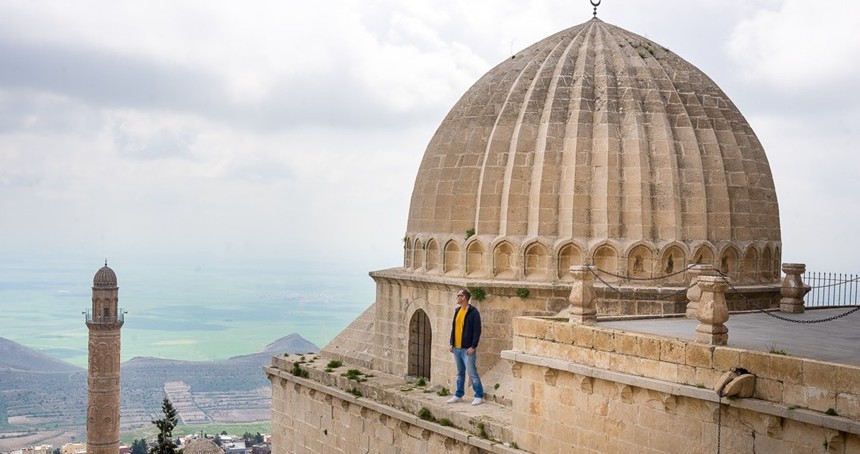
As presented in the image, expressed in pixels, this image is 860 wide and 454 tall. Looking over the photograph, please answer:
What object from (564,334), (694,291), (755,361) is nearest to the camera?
(755,361)

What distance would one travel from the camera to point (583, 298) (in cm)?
1110

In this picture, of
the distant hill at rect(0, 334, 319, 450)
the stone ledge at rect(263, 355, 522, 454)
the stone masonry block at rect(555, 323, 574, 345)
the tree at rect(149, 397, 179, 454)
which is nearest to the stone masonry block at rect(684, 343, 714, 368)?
the stone masonry block at rect(555, 323, 574, 345)

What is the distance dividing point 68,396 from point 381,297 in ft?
266

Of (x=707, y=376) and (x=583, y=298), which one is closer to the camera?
(x=707, y=376)

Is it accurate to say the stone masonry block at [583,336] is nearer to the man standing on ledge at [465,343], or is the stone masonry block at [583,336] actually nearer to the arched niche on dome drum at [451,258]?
the man standing on ledge at [465,343]

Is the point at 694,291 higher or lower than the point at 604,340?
higher

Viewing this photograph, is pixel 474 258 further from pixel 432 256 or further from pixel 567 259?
pixel 567 259

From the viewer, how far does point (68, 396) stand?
89188mm

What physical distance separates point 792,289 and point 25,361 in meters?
96.9

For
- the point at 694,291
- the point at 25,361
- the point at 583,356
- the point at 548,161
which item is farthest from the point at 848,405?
the point at 25,361

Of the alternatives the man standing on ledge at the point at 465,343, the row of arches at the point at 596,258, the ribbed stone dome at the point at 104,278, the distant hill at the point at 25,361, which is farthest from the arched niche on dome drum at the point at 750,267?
the distant hill at the point at 25,361

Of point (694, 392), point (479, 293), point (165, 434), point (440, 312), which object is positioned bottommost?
point (165, 434)

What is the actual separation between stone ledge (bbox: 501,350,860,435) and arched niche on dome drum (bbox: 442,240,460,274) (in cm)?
336

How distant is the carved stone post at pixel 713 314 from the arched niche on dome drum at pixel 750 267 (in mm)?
5185
